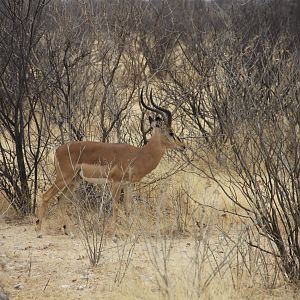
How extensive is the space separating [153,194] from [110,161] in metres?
1.36

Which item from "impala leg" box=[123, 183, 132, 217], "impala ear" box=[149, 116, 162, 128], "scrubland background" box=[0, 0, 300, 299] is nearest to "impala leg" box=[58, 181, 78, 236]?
"scrubland background" box=[0, 0, 300, 299]

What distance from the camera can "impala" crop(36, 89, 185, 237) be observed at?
7602mm

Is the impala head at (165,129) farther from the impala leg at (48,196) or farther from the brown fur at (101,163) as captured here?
the impala leg at (48,196)

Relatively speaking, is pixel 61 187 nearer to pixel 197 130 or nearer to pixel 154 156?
pixel 154 156

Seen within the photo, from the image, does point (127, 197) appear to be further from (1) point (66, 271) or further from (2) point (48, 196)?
(1) point (66, 271)

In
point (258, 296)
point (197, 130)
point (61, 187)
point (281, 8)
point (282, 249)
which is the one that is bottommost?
point (258, 296)

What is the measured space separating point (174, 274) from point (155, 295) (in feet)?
1.53

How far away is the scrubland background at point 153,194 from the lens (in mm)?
5336

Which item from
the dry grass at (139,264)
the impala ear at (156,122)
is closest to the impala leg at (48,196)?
the dry grass at (139,264)

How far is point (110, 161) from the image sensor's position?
300 inches

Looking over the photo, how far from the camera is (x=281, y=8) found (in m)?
17.4

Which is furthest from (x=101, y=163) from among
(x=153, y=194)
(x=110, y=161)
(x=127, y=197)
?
(x=153, y=194)

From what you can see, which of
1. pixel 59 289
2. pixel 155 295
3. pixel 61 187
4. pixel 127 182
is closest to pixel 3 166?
pixel 61 187

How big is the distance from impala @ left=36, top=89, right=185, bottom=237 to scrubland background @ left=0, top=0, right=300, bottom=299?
24 centimetres
